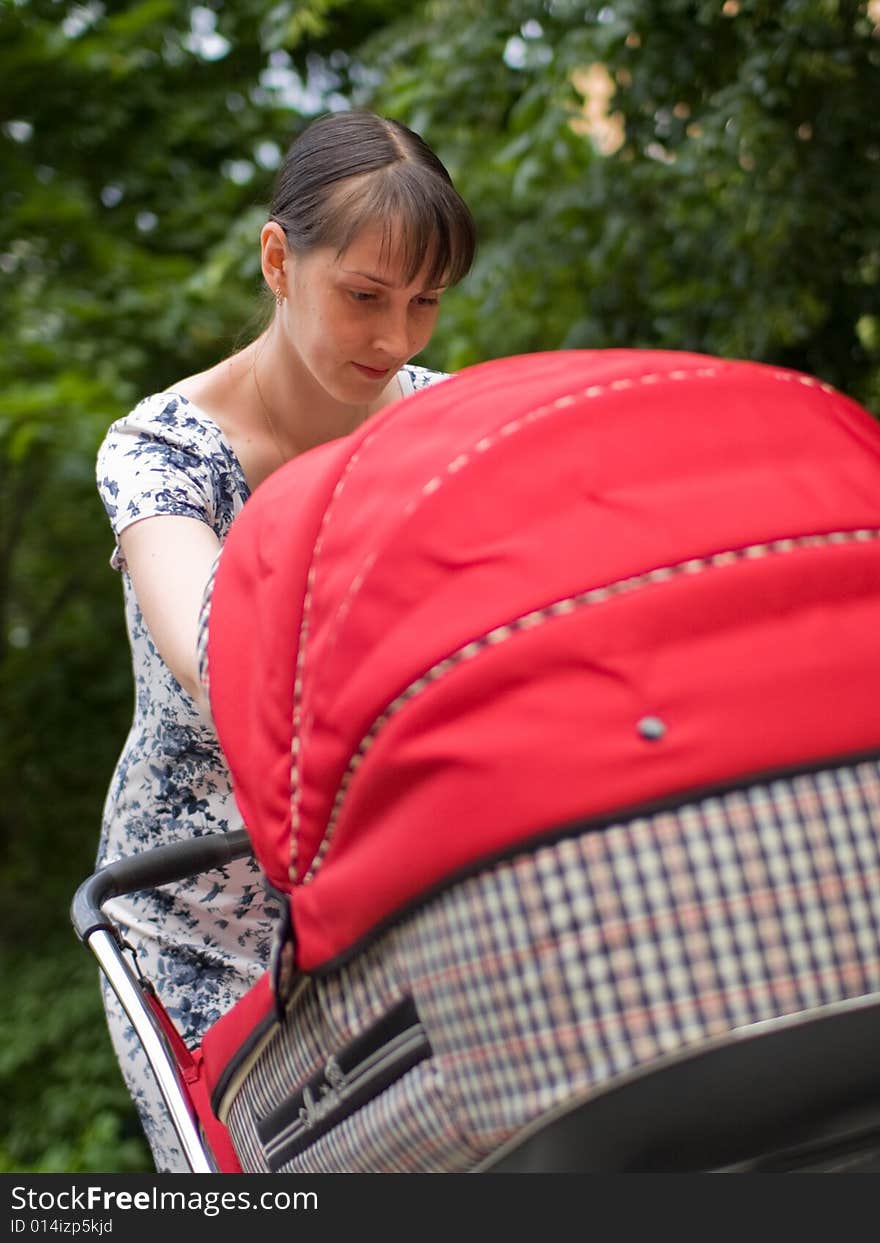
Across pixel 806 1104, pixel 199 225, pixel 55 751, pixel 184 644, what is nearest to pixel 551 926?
pixel 806 1104

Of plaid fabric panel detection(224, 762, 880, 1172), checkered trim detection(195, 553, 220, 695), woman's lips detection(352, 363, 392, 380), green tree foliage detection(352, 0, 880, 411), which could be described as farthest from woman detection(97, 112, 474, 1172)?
green tree foliage detection(352, 0, 880, 411)

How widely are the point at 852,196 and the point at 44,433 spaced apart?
2.24 m

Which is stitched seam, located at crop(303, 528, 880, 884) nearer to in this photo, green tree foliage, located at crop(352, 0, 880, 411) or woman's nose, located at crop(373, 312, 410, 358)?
woman's nose, located at crop(373, 312, 410, 358)

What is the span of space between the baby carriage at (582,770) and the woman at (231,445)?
35cm

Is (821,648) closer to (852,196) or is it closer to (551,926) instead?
(551,926)

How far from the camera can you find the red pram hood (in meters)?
1.08

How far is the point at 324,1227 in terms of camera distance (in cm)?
129

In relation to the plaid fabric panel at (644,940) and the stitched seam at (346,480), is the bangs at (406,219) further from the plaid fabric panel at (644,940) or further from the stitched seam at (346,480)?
the plaid fabric panel at (644,940)

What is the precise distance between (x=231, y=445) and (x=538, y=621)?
3.02 feet

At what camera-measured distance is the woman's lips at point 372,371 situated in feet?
6.01

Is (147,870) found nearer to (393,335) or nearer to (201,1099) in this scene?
(201,1099)

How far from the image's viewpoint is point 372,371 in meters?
1.84

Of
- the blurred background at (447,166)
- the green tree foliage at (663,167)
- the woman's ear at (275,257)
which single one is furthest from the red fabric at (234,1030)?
the green tree foliage at (663,167)

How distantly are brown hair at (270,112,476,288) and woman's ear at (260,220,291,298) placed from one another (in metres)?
0.02
